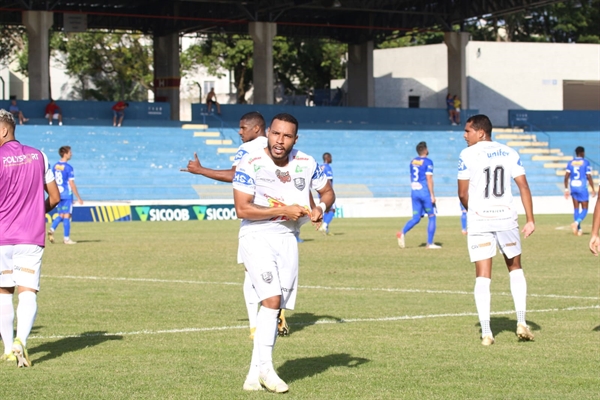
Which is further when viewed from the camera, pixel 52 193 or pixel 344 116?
pixel 344 116

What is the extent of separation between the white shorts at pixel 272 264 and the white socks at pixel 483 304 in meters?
2.63

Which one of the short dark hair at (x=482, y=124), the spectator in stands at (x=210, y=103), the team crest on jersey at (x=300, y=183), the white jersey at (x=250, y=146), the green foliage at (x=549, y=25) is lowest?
the team crest on jersey at (x=300, y=183)

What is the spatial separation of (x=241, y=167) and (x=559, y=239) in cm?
1746

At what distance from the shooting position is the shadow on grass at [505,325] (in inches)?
388

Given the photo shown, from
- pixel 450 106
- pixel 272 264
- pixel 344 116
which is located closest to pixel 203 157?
pixel 344 116

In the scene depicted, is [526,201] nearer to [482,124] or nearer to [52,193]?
[482,124]

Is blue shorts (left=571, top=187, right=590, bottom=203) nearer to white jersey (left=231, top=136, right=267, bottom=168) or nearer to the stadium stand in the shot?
the stadium stand

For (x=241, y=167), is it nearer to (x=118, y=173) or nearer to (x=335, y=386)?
(x=335, y=386)

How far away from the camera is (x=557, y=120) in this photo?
171ft

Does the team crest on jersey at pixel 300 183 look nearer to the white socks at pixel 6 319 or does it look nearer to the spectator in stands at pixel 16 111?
the white socks at pixel 6 319

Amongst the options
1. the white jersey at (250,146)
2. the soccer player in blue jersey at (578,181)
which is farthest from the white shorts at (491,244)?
the soccer player in blue jersey at (578,181)

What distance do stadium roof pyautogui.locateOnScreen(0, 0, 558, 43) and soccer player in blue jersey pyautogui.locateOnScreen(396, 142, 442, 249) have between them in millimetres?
26000

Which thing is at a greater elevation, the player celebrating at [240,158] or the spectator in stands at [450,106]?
the spectator in stands at [450,106]

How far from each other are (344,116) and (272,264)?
42.6m
